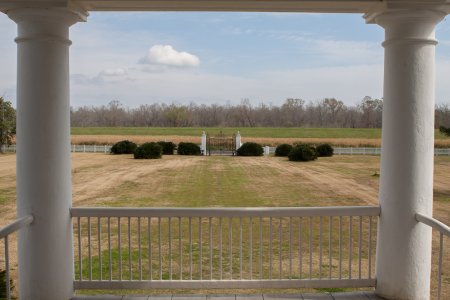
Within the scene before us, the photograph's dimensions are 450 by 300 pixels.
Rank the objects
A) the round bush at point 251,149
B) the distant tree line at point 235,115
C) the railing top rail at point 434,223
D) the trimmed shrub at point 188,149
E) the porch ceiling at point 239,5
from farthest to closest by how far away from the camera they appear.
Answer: the trimmed shrub at point 188,149, the round bush at point 251,149, the distant tree line at point 235,115, the porch ceiling at point 239,5, the railing top rail at point 434,223

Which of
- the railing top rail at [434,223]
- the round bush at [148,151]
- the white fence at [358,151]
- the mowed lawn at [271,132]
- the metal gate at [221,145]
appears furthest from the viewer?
the mowed lawn at [271,132]

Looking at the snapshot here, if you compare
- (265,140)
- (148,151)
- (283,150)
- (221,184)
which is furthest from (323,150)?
(221,184)

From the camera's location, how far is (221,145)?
108 feet

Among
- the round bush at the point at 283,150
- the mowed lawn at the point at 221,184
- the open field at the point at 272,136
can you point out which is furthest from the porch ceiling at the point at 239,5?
the open field at the point at 272,136

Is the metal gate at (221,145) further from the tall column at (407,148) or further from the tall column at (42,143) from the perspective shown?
the tall column at (42,143)

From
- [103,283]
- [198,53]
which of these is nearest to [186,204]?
[103,283]

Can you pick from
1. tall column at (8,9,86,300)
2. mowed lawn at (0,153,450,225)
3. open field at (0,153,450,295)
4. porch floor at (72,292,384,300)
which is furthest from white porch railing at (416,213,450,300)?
mowed lawn at (0,153,450,225)

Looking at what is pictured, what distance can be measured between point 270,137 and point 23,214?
34.3 m

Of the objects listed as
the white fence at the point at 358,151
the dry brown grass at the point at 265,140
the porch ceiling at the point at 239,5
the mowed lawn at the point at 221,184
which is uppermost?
the porch ceiling at the point at 239,5

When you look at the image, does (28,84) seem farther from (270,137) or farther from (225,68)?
(225,68)

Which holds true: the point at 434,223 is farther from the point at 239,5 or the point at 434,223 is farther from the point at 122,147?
the point at 122,147

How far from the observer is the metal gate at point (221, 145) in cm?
3153

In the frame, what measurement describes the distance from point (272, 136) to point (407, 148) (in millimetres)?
33413

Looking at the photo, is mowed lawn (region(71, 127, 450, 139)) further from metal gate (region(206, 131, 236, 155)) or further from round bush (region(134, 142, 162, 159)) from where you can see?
round bush (region(134, 142, 162, 159))
